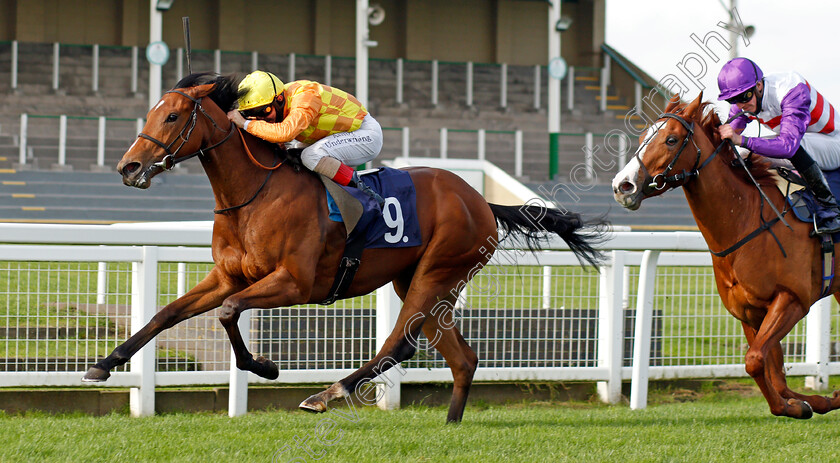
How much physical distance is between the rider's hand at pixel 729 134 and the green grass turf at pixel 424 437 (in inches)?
55.1

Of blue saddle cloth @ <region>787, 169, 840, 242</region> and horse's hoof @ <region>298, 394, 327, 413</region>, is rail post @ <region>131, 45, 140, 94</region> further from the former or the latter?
blue saddle cloth @ <region>787, 169, 840, 242</region>

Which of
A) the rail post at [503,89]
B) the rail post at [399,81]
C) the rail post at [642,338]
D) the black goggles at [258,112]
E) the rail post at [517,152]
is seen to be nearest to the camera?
the black goggles at [258,112]

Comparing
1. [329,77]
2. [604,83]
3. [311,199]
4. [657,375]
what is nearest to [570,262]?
[657,375]

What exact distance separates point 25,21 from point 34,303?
623 inches

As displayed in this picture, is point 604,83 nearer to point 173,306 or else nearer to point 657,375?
point 657,375

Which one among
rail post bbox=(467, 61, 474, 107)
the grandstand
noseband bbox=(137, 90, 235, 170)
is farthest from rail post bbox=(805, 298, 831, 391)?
rail post bbox=(467, 61, 474, 107)

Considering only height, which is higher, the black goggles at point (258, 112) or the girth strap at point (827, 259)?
the black goggles at point (258, 112)

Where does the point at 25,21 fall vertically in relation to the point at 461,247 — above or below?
above

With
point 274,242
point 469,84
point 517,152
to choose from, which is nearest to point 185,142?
point 274,242

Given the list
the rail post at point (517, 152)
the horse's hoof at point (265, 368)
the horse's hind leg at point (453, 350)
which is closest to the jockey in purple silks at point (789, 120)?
the horse's hind leg at point (453, 350)

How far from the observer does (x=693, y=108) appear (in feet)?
15.0

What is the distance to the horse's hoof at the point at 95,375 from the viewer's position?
3910 mm

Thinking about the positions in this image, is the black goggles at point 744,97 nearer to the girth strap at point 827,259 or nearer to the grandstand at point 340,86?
the girth strap at point 827,259

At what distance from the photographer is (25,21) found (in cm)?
1892
